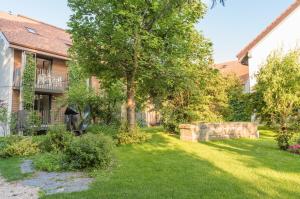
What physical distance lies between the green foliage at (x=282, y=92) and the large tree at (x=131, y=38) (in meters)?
3.23

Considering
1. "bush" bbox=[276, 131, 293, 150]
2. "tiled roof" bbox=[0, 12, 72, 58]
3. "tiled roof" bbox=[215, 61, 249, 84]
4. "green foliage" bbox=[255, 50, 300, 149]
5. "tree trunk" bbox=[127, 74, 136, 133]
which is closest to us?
"bush" bbox=[276, 131, 293, 150]

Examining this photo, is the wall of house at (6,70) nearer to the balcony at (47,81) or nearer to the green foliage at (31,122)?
the balcony at (47,81)

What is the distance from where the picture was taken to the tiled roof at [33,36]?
1862cm

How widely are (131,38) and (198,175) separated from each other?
231 inches

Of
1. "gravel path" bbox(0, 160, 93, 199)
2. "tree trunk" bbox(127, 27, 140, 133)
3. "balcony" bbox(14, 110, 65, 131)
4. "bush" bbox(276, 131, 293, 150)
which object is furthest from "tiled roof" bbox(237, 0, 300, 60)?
"gravel path" bbox(0, 160, 93, 199)

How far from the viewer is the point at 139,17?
1035cm

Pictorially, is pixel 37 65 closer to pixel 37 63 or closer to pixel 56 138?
pixel 37 63

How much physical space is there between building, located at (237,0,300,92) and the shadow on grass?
1363cm

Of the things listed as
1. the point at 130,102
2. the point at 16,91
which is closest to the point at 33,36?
the point at 16,91

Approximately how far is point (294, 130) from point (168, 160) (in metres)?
5.51

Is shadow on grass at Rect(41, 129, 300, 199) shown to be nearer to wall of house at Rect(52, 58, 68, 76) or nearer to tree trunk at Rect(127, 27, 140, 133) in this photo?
tree trunk at Rect(127, 27, 140, 133)

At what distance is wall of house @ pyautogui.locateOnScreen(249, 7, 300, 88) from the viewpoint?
2008cm

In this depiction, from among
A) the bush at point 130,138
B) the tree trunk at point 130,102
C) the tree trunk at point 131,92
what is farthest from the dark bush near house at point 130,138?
the tree trunk at point 130,102

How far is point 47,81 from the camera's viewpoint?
20.1 meters
